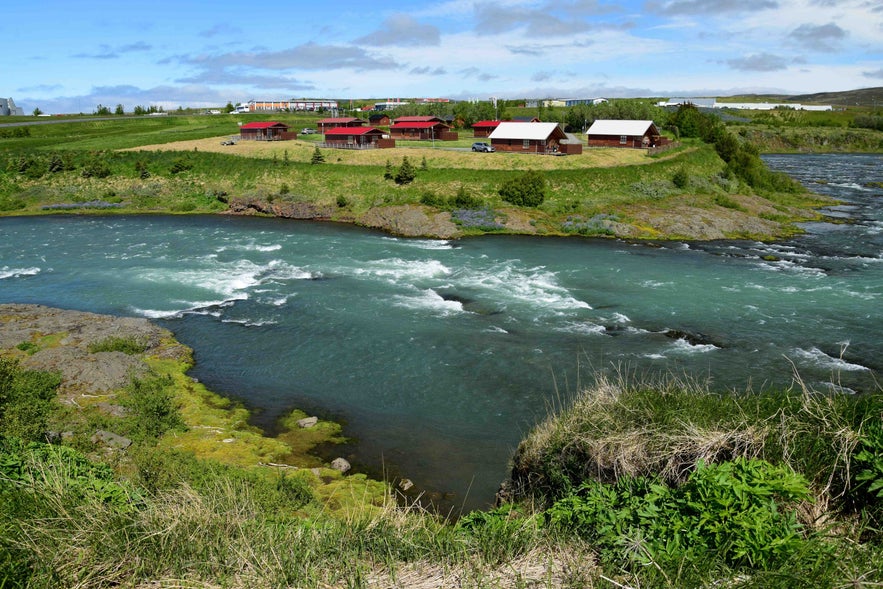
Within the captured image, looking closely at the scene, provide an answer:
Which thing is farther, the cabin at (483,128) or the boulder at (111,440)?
the cabin at (483,128)

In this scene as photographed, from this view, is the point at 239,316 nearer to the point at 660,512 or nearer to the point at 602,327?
the point at 602,327

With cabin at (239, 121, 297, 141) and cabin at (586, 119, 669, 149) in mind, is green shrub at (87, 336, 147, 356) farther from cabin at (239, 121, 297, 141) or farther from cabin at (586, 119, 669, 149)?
cabin at (586, 119, 669, 149)

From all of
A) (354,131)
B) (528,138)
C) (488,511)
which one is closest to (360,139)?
(354,131)

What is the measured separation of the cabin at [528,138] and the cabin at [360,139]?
58.4ft

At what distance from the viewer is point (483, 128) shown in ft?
401

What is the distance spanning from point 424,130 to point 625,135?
118 feet

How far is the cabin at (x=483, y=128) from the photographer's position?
119m

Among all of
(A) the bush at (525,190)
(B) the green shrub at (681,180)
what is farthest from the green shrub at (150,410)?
(B) the green shrub at (681,180)

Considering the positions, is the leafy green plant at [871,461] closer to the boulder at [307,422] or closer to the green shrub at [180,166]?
the boulder at [307,422]

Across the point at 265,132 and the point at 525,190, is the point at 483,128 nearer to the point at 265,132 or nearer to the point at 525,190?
the point at 265,132

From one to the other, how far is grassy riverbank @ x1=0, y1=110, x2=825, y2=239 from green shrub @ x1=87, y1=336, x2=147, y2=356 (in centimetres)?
3605

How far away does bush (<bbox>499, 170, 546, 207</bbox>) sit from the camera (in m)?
73.6

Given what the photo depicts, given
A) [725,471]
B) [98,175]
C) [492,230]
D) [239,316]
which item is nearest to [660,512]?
[725,471]

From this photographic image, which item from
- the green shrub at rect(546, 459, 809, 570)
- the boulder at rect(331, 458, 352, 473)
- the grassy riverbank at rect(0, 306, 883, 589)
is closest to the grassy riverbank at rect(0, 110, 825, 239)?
the boulder at rect(331, 458, 352, 473)
